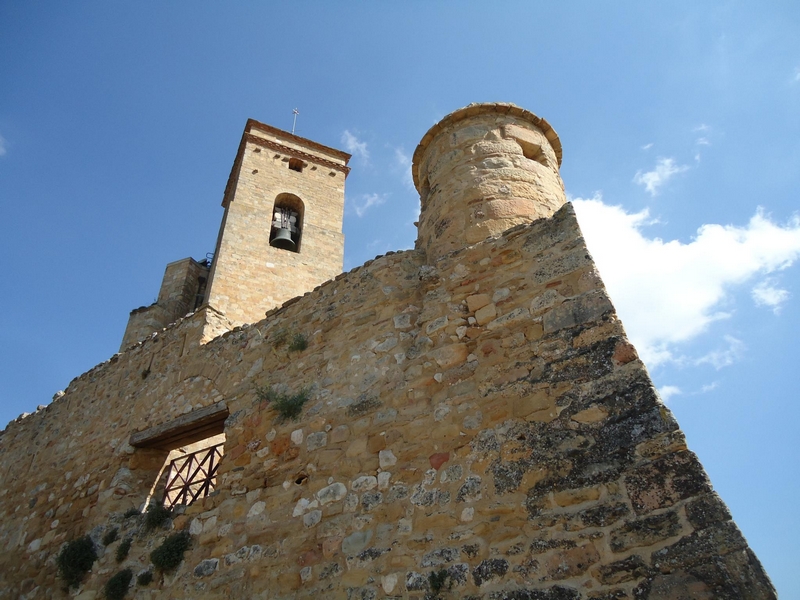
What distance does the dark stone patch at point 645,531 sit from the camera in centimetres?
283

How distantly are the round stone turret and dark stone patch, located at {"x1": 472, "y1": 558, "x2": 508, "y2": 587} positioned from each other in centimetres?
279

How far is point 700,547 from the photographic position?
270 cm

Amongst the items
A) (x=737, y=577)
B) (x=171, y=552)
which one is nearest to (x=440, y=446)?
(x=737, y=577)

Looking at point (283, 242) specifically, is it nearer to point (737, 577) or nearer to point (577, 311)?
point (577, 311)

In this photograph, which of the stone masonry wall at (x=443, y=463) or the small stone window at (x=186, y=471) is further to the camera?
the small stone window at (x=186, y=471)

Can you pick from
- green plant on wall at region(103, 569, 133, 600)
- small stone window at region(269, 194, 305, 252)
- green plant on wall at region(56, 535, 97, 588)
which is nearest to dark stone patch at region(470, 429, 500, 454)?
green plant on wall at region(103, 569, 133, 600)

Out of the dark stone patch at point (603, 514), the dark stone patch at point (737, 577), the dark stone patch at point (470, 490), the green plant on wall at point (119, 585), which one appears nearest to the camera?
the dark stone patch at point (737, 577)

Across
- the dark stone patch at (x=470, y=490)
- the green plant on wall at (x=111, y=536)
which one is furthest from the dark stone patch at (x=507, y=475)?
the green plant on wall at (x=111, y=536)

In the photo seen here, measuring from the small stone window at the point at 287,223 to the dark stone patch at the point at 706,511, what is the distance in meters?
12.2

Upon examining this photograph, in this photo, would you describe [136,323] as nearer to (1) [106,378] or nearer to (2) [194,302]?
(2) [194,302]

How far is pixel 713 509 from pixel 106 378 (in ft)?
25.7

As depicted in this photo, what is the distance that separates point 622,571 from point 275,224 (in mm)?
13029

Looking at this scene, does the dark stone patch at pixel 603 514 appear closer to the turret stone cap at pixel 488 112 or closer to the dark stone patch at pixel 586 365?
the dark stone patch at pixel 586 365

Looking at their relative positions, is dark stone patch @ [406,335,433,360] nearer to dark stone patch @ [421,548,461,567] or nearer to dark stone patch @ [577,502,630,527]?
dark stone patch @ [421,548,461,567]
